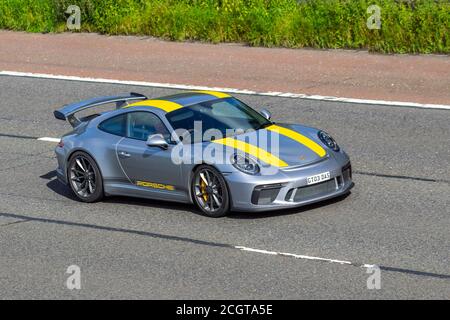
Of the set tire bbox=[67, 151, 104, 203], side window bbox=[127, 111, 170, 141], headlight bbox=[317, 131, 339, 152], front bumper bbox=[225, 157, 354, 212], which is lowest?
tire bbox=[67, 151, 104, 203]

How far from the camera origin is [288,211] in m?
13.2

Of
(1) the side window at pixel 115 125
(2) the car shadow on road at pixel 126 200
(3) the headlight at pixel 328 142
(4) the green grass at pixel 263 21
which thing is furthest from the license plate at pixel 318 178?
(4) the green grass at pixel 263 21

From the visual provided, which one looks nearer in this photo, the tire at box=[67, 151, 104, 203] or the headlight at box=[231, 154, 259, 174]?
the headlight at box=[231, 154, 259, 174]

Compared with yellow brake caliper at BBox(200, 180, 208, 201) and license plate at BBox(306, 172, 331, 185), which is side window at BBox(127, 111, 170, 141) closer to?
yellow brake caliper at BBox(200, 180, 208, 201)

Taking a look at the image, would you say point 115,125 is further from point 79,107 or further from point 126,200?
point 126,200

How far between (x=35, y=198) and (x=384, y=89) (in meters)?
7.77

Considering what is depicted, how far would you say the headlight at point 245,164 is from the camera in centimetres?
1289

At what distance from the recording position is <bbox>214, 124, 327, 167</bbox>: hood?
43.0 feet

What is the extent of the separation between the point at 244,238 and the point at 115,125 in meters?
2.91

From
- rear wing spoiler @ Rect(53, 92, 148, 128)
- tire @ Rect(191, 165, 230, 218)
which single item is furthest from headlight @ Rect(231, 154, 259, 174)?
rear wing spoiler @ Rect(53, 92, 148, 128)

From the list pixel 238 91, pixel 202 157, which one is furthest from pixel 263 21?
pixel 202 157

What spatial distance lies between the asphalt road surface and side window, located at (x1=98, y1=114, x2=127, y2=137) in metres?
0.89

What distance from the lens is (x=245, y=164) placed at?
42.5 feet
